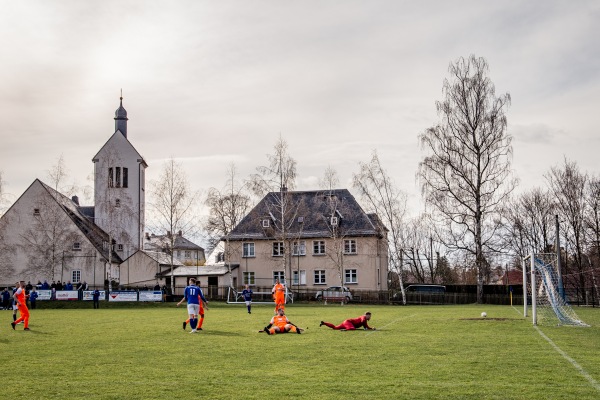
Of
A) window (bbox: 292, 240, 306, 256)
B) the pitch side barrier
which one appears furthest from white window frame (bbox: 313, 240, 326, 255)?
the pitch side barrier

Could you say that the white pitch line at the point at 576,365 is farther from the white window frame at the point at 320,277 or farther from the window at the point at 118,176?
the window at the point at 118,176

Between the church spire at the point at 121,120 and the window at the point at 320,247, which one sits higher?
the church spire at the point at 121,120

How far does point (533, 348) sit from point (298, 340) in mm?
6865

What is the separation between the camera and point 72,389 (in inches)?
442

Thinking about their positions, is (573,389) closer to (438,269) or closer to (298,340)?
(298,340)

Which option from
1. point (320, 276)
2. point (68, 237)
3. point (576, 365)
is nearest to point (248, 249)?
point (320, 276)

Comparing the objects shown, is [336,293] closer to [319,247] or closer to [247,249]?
[319,247]

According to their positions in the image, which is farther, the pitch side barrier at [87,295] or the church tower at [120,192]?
the church tower at [120,192]

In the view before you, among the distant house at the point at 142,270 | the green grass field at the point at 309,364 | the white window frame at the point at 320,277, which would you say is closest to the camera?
the green grass field at the point at 309,364

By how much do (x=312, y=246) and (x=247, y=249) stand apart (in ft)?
24.2

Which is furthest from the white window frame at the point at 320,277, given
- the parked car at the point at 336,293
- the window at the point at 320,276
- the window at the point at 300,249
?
the parked car at the point at 336,293

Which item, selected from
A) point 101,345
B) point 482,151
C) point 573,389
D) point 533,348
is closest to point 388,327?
point 533,348

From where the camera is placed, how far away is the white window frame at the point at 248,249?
2869 inches

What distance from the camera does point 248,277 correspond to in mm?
72250
